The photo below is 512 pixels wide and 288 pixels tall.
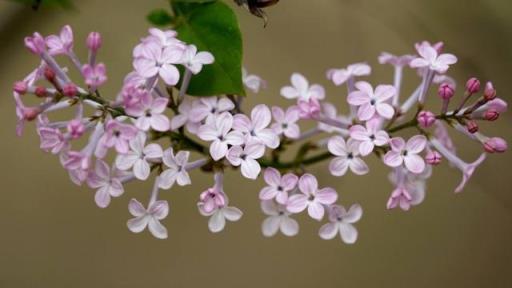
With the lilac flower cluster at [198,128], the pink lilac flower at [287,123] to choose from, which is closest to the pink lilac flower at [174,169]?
the lilac flower cluster at [198,128]

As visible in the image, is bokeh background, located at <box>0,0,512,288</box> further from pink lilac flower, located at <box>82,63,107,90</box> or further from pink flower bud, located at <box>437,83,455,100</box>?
pink lilac flower, located at <box>82,63,107,90</box>

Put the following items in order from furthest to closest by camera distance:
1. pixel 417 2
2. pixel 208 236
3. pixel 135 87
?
pixel 417 2 < pixel 208 236 < pixel 135 87

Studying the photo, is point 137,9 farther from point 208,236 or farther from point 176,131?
point 176,131

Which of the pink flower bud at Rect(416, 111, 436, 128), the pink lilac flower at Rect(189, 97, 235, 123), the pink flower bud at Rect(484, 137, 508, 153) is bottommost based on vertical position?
the pink flower bud at Rect(484, 137, 508, 153)

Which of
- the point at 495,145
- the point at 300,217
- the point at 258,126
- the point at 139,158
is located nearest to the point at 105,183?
the point at 139,158

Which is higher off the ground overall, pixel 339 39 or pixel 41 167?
pixel 339 39

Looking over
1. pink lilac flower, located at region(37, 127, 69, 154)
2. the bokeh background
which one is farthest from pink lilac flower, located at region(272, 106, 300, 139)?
the bokeh background

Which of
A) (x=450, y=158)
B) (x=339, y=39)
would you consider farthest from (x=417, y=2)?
(x=450, y=158)
